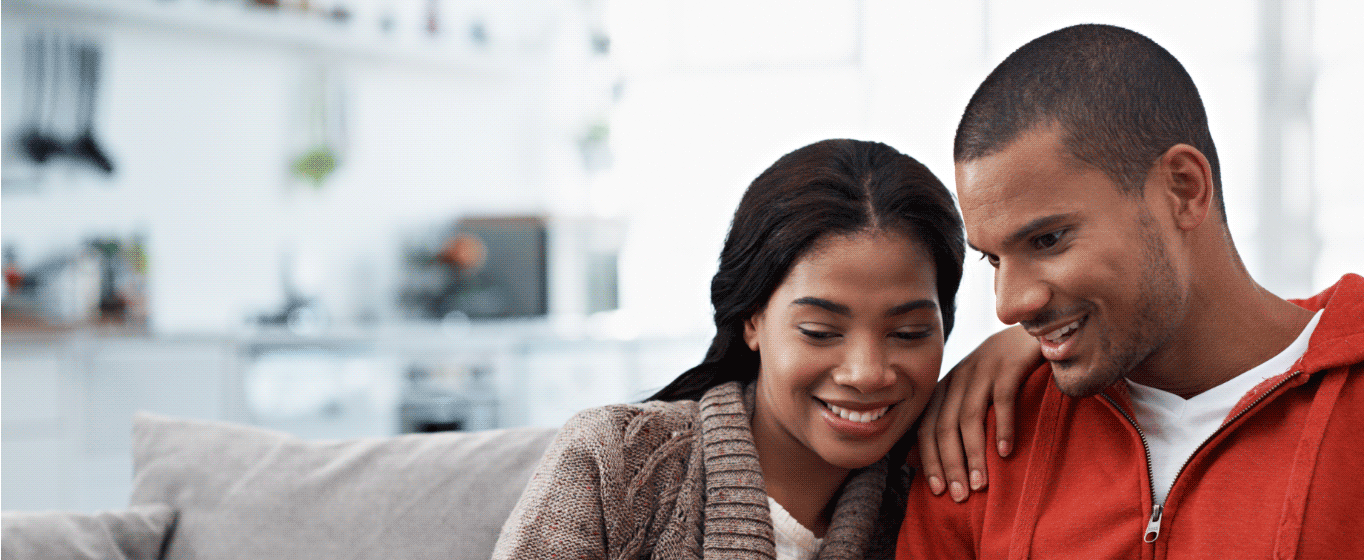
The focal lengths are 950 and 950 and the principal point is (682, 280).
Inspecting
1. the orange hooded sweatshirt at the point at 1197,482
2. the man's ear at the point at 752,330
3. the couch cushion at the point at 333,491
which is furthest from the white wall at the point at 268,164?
the orange hooded sweatshirt at the point at 1197,482

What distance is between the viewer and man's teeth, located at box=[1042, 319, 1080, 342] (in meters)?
1.07

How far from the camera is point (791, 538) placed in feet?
4.54

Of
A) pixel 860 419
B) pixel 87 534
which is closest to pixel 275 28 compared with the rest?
pixel 87 534

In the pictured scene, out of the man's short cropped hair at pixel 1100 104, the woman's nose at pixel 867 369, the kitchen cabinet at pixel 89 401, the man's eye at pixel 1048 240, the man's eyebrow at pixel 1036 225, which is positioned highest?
the man's short cropped hair at pixel 1100 104

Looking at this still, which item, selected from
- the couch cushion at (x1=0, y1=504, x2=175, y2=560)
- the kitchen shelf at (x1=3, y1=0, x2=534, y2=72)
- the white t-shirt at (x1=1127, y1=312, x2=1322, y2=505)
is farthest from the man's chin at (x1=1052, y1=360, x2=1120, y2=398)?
the kitchen shelf at (x1=3, y1=0, x2=534, y2=72)

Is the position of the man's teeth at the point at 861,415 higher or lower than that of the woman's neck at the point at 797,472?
higher

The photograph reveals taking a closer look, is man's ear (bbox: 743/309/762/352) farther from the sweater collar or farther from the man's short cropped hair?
the man's short cropped hair

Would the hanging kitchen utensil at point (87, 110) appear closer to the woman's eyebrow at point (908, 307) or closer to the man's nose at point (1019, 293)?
the woman's eyebrow at point (908, 307)

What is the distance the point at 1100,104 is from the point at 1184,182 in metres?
0.13

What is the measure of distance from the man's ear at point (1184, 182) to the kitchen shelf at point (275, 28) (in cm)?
438

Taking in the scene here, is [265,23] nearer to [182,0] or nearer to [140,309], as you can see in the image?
[182,0]

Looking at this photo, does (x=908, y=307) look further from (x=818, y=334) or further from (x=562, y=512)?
(x=562, y=512)

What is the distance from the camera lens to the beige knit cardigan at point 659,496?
1222mm

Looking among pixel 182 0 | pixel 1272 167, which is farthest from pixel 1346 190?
pixel 182 0
